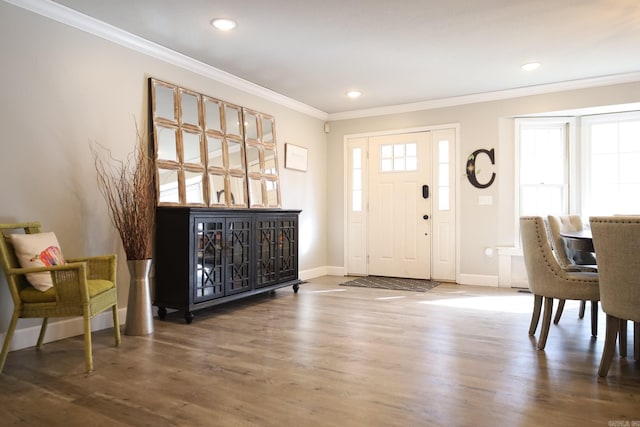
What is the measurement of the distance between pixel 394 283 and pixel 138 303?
3421 mm

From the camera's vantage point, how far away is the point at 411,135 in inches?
238

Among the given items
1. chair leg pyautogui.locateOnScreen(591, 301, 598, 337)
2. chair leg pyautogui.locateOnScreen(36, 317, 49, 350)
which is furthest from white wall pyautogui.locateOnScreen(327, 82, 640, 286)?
chair leg pyautogui.locateOnScreen(36, 317, 49, 350)

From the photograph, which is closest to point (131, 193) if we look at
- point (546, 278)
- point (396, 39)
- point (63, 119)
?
point (63, 119)

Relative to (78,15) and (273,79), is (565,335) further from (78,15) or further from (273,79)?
(78,15)

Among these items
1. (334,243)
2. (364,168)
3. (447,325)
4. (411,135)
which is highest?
(411,135)

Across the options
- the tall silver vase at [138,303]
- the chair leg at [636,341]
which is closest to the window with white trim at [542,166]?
the chair leg at [636,341]

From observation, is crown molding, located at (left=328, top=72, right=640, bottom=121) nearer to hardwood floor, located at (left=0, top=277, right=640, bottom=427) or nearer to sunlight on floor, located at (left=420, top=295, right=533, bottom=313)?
sunlight on floor, located at (left=420, top=295, right=533, bottom=313)

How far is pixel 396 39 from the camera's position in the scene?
374cm

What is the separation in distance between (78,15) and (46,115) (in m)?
0.83

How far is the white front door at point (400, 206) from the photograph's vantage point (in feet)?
19.5

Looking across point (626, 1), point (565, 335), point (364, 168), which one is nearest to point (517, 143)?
point (364, 168)

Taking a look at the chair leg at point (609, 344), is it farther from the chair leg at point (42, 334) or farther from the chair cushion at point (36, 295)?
the chair leg at point (42, 334)

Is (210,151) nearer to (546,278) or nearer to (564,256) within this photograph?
(546,278)

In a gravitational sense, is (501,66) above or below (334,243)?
above
